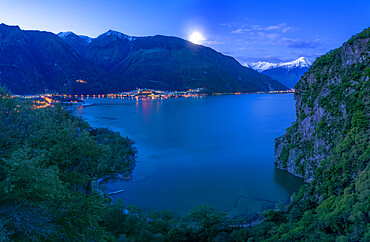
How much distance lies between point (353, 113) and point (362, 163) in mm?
4890

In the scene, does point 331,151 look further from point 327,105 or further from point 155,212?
point 155,212

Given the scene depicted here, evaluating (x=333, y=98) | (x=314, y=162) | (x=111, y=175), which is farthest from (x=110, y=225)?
(x=333, y=98)

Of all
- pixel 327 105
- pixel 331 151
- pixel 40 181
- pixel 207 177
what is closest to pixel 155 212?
pixel 40 181

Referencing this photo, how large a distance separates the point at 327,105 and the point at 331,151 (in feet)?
13.3

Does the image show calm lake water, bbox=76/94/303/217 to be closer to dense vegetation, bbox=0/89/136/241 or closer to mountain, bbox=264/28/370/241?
mountain, bbox=264/28/370/241

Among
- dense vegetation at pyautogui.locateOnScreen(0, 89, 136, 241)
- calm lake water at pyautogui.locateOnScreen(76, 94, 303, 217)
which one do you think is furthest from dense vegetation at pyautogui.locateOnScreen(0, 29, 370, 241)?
calm lake water at pyautogui.locateOnScreen(76, 94, 303, 217)

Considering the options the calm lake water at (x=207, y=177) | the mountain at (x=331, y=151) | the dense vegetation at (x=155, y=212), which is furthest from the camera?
the calm lake water at (x=207, y=177)

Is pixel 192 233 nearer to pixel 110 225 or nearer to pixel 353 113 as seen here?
pixel 110 225

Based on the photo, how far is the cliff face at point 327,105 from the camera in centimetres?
1720

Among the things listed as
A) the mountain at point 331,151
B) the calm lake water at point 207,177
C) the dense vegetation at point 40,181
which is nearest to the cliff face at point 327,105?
the mountain at point 331,151

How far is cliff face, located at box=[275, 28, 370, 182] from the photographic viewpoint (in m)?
17.2

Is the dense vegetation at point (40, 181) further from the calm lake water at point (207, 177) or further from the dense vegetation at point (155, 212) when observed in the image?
the calm lake water at point (207, 177)

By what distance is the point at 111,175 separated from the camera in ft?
83.8

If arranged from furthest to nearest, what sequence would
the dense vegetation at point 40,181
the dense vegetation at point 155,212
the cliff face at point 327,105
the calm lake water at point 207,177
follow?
the calm lake water at point 207,177, the cliff face at point 327,105, the dense vegetation at point 155,212, the dense vegetation at point 40,181
